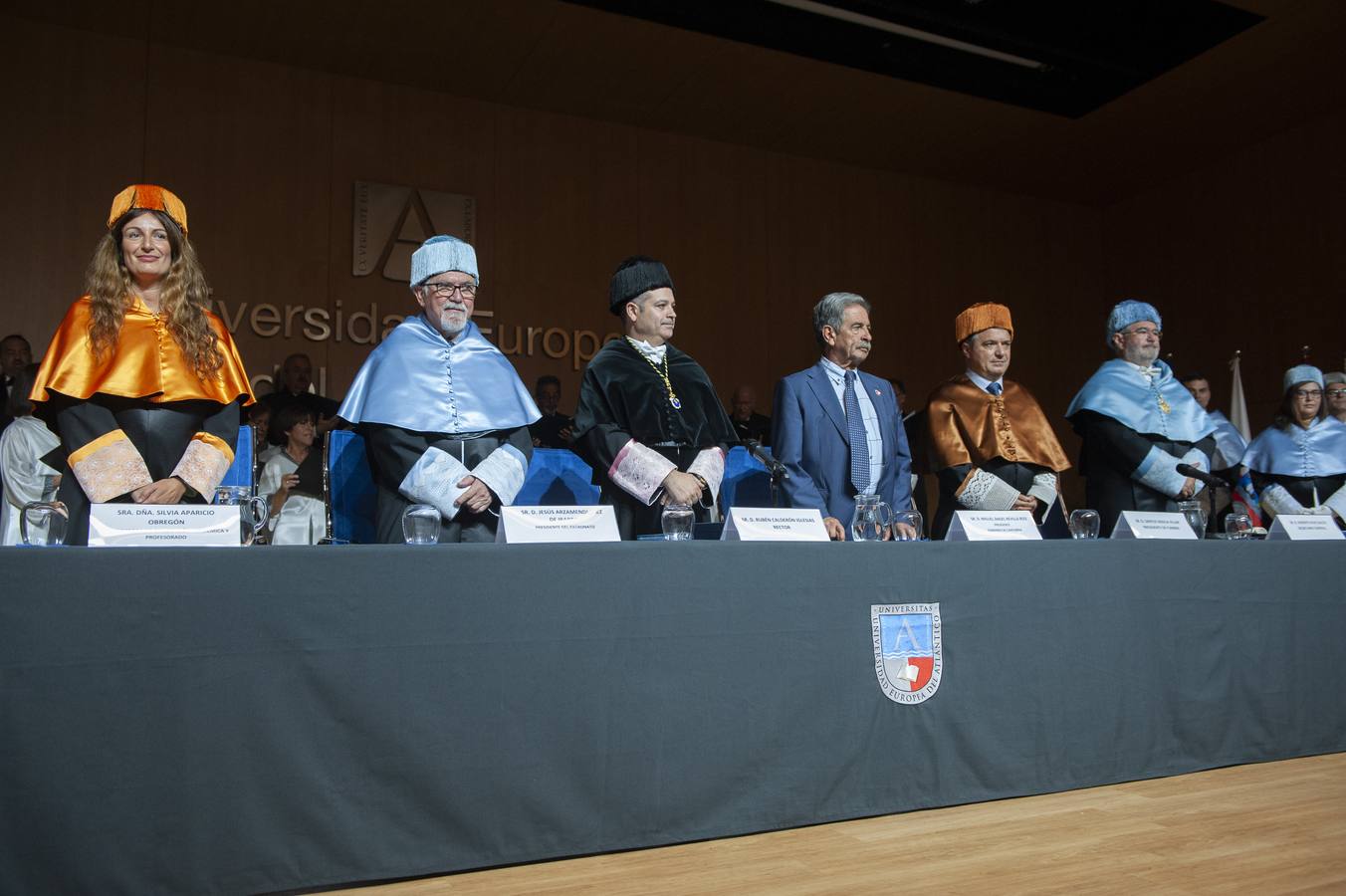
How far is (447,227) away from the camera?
328 inches

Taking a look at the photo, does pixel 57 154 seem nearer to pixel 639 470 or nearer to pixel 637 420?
pixel 637 420

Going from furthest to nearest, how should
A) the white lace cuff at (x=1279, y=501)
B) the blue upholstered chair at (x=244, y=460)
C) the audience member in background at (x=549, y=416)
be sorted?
the audience member in background at (x=549, y=416) < the white lace cuff at (x=1279, y=501) < the blue upholstered chair at (x=244, y=460)

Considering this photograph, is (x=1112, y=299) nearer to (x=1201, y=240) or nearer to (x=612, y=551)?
(x=1201, y=240)

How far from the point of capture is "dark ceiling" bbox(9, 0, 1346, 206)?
7258 mm

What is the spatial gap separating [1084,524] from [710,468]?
1.04 meters

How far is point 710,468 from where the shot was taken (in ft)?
10.1

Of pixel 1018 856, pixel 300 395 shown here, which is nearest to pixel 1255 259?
pixel 300 395

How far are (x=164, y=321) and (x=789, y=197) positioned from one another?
7829 mm

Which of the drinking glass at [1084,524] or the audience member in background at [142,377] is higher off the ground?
the audience member in background at [142,377]

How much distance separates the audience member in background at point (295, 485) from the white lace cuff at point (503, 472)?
2.59 m

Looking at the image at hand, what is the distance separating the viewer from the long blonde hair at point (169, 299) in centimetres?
256

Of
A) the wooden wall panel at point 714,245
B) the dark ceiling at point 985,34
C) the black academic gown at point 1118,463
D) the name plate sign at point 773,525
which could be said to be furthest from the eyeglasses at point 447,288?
the wooden wall panel at point 714,245

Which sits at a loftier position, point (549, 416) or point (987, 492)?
point (549, 416)

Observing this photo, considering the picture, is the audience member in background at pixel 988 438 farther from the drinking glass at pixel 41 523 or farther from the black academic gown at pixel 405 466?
the drinking glass at pixel 41 523
